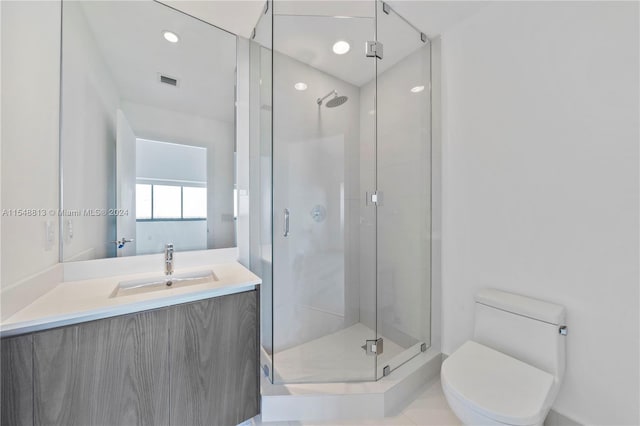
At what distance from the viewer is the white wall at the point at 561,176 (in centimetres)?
115

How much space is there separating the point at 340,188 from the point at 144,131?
150 centimetres

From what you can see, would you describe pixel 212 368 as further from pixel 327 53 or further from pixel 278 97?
pixel 327 53

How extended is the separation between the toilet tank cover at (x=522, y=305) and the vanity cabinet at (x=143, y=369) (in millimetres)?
1406

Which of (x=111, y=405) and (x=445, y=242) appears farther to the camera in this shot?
(x=445, y=242)

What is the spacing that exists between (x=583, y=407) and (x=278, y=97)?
2634 mm

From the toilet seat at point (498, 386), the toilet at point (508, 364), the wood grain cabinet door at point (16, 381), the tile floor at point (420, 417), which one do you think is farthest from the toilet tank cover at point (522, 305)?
the wood grain cabinet door at point (16, 381)

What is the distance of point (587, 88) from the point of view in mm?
1233

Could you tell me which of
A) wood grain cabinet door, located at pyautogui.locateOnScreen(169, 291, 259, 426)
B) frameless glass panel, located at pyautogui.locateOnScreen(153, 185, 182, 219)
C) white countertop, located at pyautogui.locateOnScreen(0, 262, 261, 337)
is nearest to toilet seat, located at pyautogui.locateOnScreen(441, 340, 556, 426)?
wood grain cabinet door, located at pyautogui.locateOnScreen(169, 291, 259, 426)

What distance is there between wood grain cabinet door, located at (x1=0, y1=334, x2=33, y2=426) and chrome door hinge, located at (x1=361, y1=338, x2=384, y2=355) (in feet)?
5.57

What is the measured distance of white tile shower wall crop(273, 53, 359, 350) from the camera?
1.95 m

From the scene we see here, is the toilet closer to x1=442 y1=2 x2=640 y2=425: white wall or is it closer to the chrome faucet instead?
x1=442 y1=2 x2=640 y2=425: white wall

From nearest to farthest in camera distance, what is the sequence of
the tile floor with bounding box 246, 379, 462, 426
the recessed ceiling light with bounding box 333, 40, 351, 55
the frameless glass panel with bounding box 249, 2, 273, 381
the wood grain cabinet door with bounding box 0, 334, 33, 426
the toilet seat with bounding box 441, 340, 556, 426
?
the wood grain cabinet door with bounding box 0, 334, 33, 426, the toilet seat with bounding box 441, 340, 556, 426, the tile floor with bounding box 246, 379, 462, 426, the frameless glass panel with bounding box 249, 2, 273, 381, the recessed ceiling light with bounding box 333, 40, 351, 55

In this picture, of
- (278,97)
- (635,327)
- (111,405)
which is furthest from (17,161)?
(635,327)

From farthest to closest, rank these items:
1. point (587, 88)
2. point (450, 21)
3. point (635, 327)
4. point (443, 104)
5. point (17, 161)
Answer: point (443, 104)
point (450, 21)
point (587, 88)
point (635, 327)
point (17, 161)
